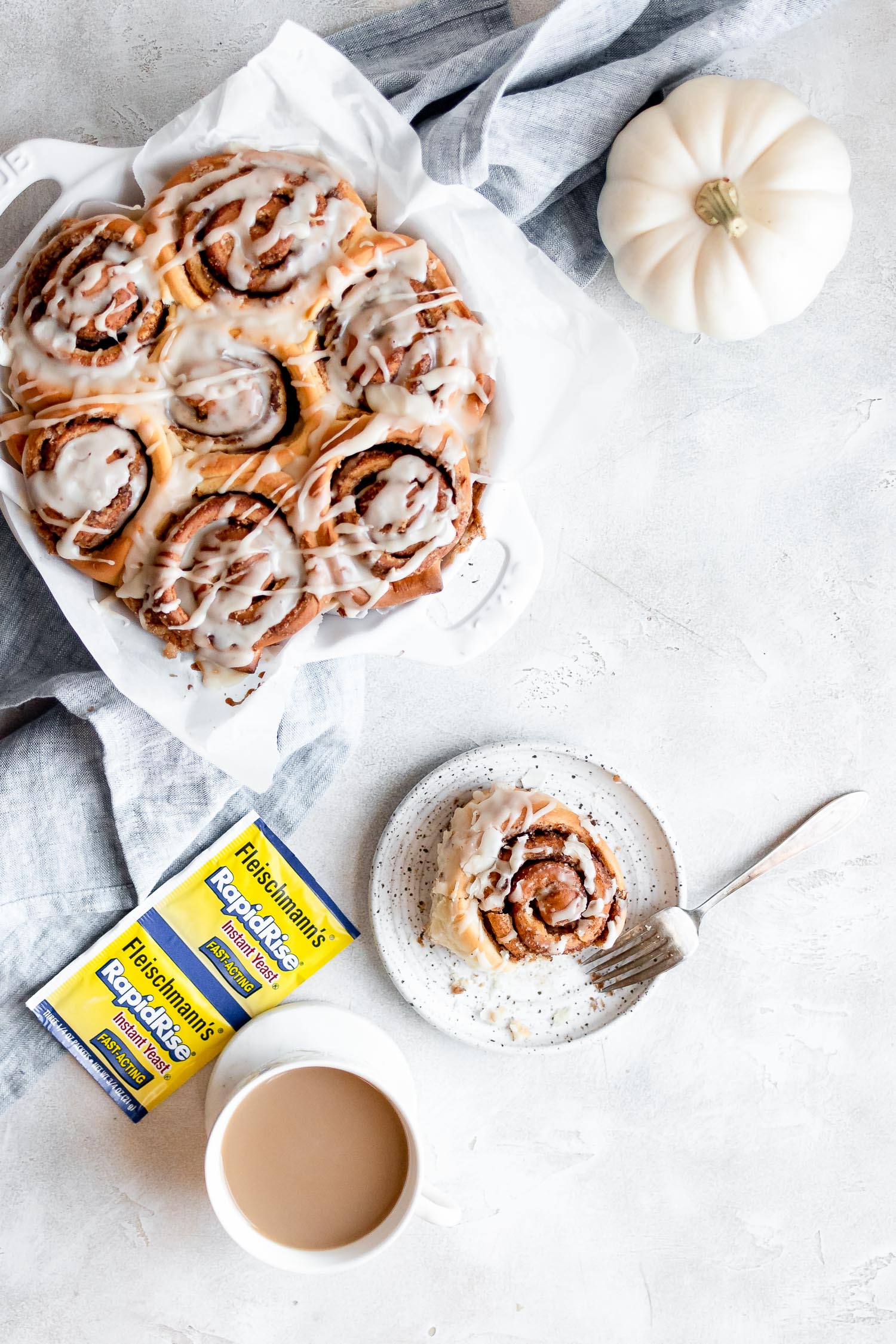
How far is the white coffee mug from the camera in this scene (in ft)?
5.29

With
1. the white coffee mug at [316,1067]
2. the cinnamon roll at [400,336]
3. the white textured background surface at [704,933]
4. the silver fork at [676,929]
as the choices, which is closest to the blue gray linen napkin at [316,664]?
the white textured background surface at [704,933]

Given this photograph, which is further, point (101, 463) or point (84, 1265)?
point (84, 1265)

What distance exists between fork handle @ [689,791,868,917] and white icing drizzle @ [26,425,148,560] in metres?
1.19

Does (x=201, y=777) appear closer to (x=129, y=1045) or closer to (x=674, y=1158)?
(x=129, y=1045)

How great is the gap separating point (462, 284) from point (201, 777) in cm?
85

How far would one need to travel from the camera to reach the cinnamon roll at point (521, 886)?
165cm

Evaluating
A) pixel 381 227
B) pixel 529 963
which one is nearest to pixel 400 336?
pixel 381 227

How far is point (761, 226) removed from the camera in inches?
59.1

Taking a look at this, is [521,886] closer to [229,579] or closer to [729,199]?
[229,579]

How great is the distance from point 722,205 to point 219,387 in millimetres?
773

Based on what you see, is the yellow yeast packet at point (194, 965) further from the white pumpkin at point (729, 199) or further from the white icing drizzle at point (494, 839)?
the white pumpkin at point (729, 199)

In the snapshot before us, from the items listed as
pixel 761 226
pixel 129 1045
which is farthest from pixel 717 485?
pixel 129 1045

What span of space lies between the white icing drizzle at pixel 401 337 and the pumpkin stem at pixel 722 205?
0.40 meters

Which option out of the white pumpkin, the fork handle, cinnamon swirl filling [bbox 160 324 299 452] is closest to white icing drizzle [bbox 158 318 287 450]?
cinnamon swirl filling [bbox 160 324 299 452]
